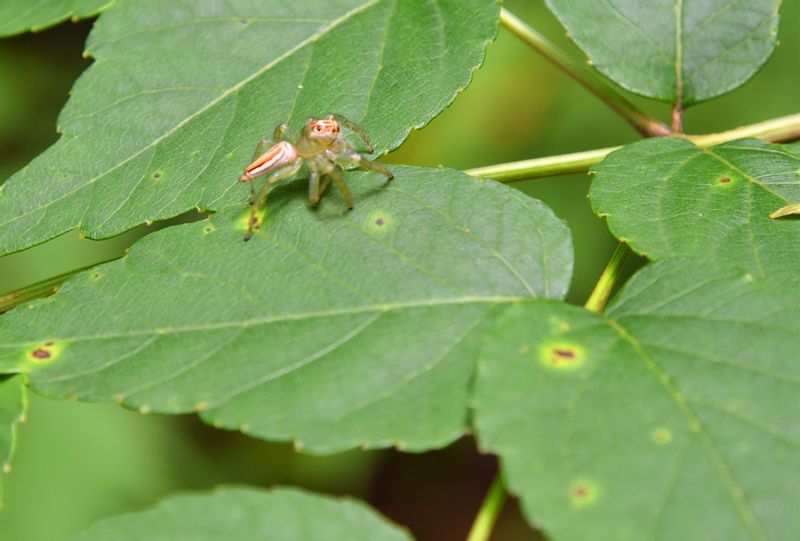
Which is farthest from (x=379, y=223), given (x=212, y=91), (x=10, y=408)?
(x=10, y=408)

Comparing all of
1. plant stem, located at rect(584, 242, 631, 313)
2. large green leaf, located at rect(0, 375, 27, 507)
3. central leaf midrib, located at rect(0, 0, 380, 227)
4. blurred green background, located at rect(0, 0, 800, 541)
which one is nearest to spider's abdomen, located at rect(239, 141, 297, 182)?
central leaf midrib, located at rect(0, 0, 380, 227)

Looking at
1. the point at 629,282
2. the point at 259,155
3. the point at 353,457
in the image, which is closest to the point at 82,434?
the point at 353,457

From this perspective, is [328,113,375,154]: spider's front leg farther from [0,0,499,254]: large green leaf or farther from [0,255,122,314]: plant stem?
[0,255,122,314]: plant stem

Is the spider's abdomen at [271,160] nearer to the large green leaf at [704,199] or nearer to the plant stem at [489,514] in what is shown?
the large green leaf at [704,199]

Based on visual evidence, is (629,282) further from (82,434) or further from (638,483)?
(82,434)

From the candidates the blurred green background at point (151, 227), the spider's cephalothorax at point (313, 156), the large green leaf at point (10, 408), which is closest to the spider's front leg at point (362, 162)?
the spider's cephalothorax at point (313, 156)

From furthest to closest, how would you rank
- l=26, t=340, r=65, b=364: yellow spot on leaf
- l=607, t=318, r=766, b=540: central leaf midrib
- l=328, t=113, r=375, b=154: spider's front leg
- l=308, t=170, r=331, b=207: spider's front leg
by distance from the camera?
l=328, t=113, r=375, b=154: spider's front leg
l=308, t=170, r=331, b=207: spider's front leg
l=26, t=340, r=65, b=364: yellow spot on leaf
l=607, t=318, r=766, b=540: central leaf midrib

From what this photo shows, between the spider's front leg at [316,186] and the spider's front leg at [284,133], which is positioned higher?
the spider's front leg at [284,133]
